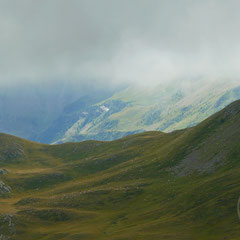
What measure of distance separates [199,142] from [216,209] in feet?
252

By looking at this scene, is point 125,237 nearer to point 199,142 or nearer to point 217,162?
point 217,162

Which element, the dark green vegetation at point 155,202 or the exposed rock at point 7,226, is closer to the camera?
the dark green vegetation at point 155,202

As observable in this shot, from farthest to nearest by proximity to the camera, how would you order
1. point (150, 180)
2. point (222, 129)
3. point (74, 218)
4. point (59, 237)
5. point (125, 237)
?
point (222, 129)
point (150, 180)
point (74, 218)
point (59, 237)
point (125, 237)

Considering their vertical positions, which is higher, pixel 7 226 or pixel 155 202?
pixel 7 226

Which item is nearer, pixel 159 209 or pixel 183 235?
pixel 183 235

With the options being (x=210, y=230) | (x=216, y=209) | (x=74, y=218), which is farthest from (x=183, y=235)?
(x=74, y=218)

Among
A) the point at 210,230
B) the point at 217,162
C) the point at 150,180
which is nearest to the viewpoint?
the point at 210,230

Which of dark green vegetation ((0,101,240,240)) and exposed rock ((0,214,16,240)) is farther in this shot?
exposed rock ((0,214,16,240))

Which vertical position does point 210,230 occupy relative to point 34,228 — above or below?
below

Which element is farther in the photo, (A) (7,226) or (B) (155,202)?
(B) (155,202)

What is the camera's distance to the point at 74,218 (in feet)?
490

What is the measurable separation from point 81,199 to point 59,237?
133ft

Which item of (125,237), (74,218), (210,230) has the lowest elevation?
(210,230)

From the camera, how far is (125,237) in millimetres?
114750
